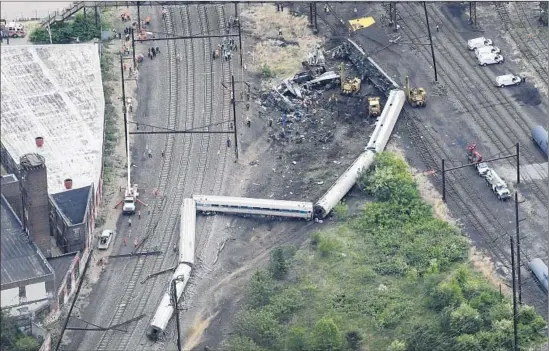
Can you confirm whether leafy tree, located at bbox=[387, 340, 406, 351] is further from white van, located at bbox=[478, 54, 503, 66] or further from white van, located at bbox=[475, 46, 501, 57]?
white van, located at bbox=[475, 46, 501, 57]

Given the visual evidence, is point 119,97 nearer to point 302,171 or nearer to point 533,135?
point 302,171

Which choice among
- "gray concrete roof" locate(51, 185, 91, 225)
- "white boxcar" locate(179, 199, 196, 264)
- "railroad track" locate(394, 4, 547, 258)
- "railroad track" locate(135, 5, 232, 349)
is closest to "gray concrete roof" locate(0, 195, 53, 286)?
"gray concrete roof" locate(51, 185, 91, 225)

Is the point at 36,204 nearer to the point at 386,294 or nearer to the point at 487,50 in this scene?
the point at 386,294

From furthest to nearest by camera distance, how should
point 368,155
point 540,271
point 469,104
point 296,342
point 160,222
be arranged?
point 469,104, point 368,155, point 160,222, point 540,271, point 296,342

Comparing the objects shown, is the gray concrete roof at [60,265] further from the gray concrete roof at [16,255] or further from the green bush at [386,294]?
the green bush at [386,294]

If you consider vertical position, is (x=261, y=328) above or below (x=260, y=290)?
below

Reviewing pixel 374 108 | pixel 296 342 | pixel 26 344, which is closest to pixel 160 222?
pixel 26 344
